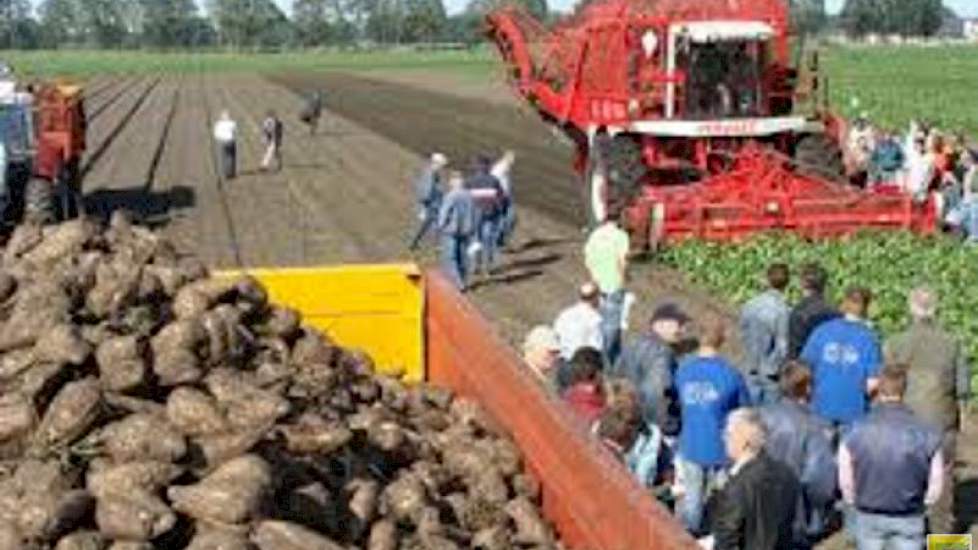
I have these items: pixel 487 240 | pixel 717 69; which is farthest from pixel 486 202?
pixel 717 69

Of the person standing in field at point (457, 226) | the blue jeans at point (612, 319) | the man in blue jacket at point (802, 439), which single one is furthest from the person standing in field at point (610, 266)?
the man in blue jacket at point (802, 439)

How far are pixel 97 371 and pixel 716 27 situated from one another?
16766mm

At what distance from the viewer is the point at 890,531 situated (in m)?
8.51

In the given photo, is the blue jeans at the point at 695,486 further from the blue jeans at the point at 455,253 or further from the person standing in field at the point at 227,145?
the person standing in field at the point at 227,145

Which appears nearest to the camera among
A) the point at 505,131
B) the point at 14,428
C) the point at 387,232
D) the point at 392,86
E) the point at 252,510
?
the point at 252,510

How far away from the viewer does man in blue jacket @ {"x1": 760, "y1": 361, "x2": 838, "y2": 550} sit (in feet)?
29.2

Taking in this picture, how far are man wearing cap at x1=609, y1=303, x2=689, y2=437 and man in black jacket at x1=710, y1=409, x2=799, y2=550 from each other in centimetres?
230

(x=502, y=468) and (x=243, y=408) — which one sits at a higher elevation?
(x=243, y=408)

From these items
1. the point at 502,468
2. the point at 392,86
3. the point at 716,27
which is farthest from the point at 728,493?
the point at 392,86

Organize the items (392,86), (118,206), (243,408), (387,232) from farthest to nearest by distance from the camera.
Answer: (392,86), (118,206), (387,232), (243,408)

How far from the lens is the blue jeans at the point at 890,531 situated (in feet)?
27.8

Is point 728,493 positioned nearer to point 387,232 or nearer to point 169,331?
point 169,331

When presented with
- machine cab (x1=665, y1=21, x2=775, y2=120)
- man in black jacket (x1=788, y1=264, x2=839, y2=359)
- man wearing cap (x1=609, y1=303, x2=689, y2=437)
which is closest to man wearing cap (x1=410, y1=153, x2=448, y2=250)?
machine cab (x1=665, y1=21, x2=775, y2=120)

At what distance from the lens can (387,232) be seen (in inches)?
981
